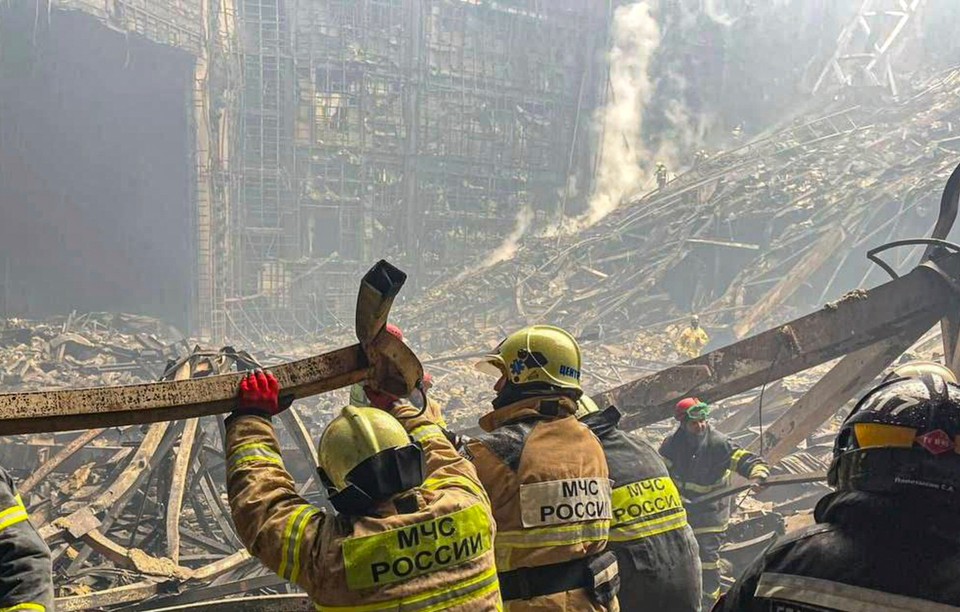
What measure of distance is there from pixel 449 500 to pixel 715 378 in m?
3.92

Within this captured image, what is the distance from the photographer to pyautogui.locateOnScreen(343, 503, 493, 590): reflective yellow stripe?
1.82 metres

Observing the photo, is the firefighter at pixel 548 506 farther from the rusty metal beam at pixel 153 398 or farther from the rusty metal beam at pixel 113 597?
the rusty metal beam at pixel 113 597

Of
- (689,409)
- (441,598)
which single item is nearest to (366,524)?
(441,598)

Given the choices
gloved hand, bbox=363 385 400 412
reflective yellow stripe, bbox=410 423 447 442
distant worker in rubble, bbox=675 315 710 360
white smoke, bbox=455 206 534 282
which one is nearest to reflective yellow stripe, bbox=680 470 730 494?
reflective yellow stripe, bbox=410 423 447 442

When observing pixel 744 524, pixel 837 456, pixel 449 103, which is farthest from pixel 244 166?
pixel 837 456

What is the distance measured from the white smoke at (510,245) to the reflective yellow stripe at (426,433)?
71.4 feet

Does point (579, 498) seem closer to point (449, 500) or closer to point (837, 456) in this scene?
point (449, 500)

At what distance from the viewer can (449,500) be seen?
78.6 inches

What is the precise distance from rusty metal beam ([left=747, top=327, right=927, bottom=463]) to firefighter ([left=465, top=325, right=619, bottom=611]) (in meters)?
3.54

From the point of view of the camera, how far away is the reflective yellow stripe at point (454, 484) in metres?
2.09

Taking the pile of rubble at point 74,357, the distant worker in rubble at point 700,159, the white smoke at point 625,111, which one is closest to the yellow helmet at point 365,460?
the pile of rubble at point 74,357

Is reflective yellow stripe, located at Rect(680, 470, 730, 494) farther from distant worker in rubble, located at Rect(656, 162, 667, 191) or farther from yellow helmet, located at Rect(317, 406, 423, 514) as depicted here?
distant worker in rubble, located at Rect(656, 162, 667, 191)

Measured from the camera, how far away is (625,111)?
89.6 ft

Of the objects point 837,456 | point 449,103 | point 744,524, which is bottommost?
point 744,524
